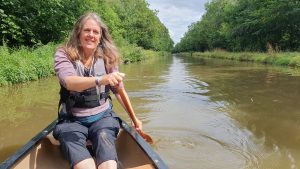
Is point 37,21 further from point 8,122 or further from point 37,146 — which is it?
point 37,146

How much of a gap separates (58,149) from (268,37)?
114 ft

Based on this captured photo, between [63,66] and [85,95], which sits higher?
[63,66]

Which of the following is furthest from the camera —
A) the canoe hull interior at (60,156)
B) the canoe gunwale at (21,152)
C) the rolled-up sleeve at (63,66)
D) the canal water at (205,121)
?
the canal water at (205,121)

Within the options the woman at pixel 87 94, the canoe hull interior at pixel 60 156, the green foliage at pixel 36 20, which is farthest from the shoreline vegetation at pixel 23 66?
the woman at pixel 87 94

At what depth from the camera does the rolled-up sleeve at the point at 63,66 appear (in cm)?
322

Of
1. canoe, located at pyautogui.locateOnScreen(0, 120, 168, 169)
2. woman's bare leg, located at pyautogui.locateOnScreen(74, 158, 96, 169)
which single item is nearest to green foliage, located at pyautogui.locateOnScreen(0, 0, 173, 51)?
canoe, located at pyautogui.locateOnScreen(0, 120, 168, 169)

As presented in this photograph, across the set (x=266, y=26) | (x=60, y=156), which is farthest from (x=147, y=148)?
(x=266, y=26)

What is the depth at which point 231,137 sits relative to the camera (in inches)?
236

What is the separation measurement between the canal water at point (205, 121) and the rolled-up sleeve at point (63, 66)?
2.07 meters

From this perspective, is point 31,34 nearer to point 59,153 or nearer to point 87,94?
point 59,153

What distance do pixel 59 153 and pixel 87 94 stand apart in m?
0.94

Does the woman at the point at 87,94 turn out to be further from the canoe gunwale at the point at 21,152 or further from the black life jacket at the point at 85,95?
the canoe gunwale at the point at 21,152

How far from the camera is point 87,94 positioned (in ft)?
10.9

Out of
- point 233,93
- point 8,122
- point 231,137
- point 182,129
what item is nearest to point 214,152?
point 231,137
